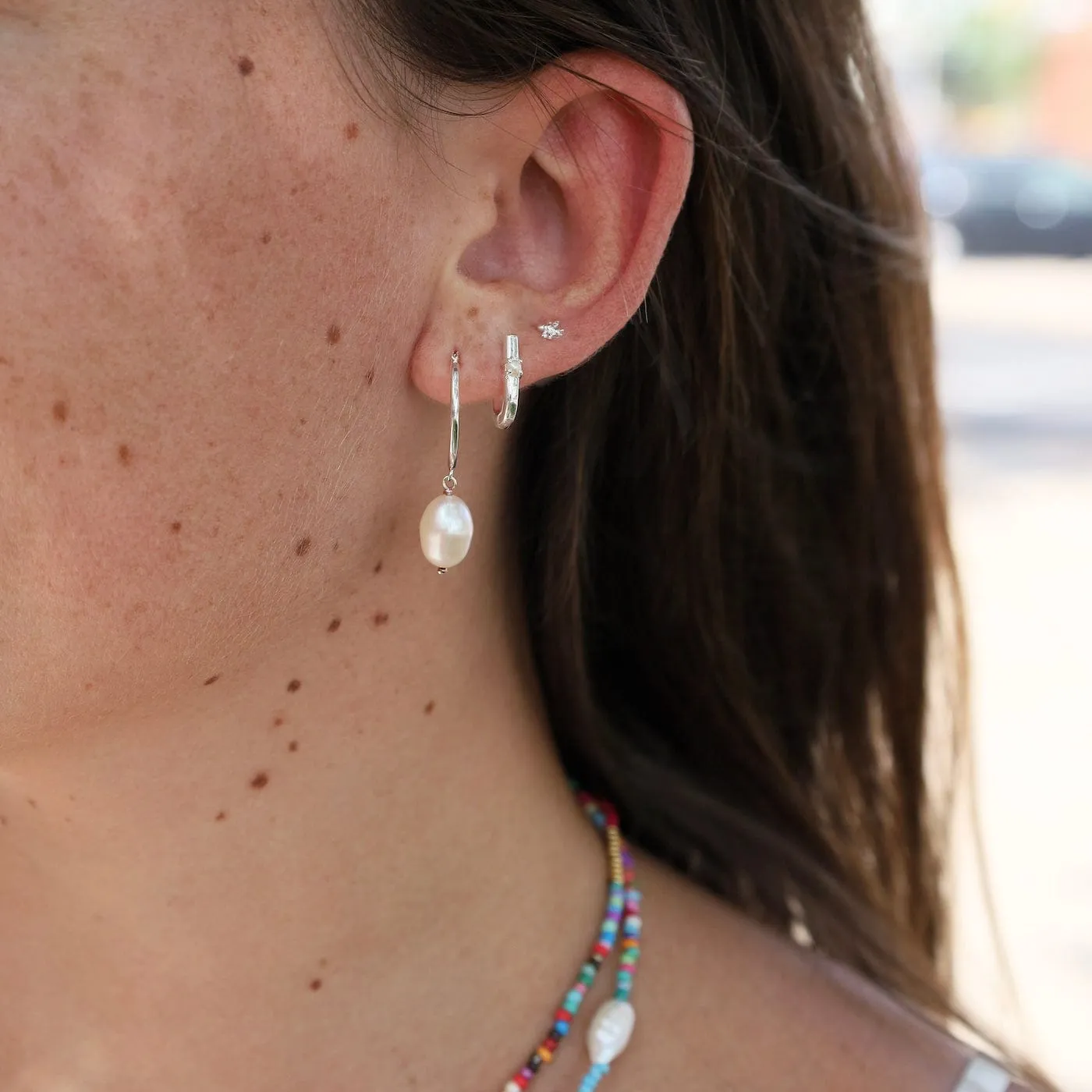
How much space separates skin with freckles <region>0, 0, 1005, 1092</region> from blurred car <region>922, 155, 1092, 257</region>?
1382cm

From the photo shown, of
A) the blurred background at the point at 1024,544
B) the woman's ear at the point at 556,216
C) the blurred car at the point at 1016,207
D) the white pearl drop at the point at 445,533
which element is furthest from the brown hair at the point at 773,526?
the blurred car at the point at 1016,207

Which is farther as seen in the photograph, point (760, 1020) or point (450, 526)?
point (760, 1020)

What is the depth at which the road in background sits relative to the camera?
3848mm

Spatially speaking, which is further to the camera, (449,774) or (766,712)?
(766,712)

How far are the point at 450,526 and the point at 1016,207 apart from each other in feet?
48.5

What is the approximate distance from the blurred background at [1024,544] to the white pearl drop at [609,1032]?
760mm

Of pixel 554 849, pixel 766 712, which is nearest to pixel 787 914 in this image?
pixel 766 712

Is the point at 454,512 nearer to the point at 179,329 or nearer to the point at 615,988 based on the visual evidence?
the point at 179,329

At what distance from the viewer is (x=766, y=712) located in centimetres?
192

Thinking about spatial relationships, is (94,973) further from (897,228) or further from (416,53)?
(897,228)

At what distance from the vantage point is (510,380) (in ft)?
4.23

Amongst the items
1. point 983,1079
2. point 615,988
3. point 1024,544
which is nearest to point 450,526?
point 615,988

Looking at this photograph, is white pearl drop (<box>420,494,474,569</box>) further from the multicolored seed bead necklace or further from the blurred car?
the blurred car

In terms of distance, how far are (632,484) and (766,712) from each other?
17.2 inches
